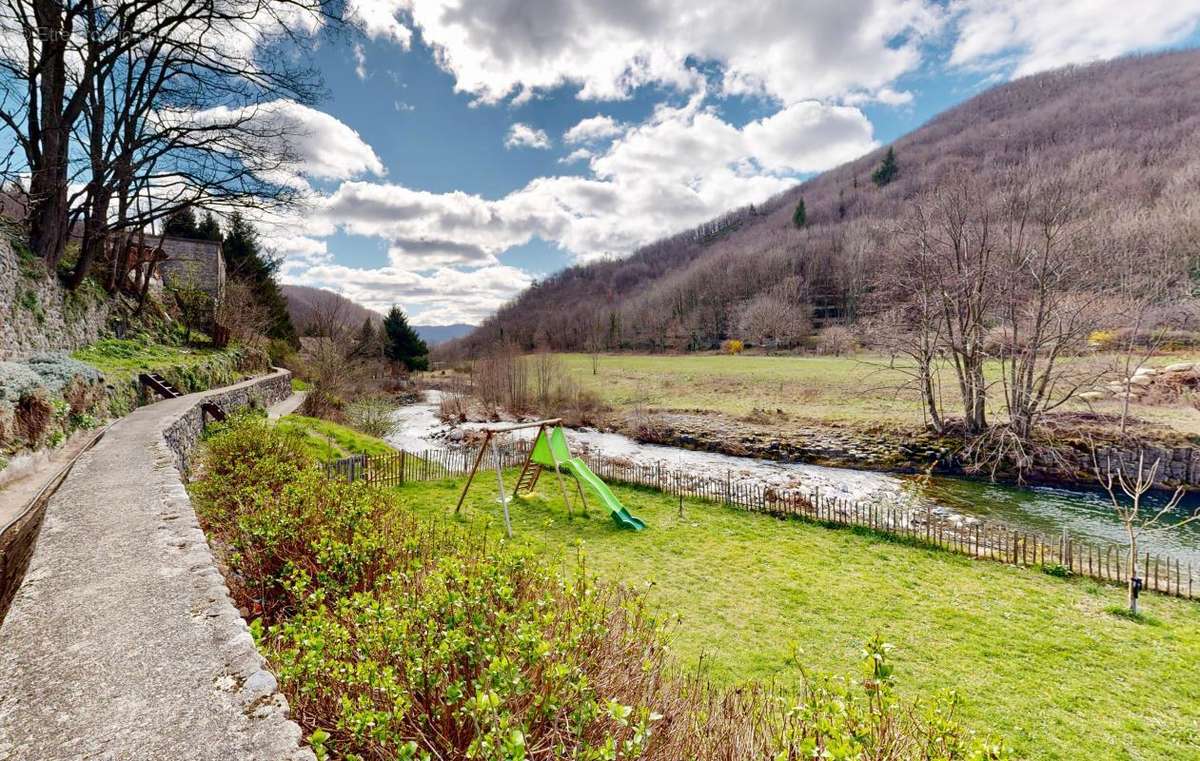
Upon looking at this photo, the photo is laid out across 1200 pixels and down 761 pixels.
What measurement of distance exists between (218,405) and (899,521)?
18189mm

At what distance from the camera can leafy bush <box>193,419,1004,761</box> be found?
2045mm

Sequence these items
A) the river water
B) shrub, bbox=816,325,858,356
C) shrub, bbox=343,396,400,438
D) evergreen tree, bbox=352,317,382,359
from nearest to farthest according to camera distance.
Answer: the river water, shrub, bbox=343,396,400,438, evergreen tree, bbox=352,317,382,359, shrub, bbox=816,325,858,356

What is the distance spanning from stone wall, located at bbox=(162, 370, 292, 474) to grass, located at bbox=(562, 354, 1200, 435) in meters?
19.8

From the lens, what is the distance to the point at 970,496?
1569 cm

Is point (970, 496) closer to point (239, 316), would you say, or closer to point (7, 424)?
point (7, 424)

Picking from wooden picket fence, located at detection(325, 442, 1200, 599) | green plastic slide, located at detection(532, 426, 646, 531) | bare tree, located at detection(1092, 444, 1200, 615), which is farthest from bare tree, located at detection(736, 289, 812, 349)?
green plastic slide, located at detection(532, 426, 646, 531)

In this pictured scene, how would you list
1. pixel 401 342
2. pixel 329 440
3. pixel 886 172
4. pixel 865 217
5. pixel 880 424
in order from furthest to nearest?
pixel 886 172
pixel 865 217
pixel 401 342
pixel 880 424
pixel 329 440

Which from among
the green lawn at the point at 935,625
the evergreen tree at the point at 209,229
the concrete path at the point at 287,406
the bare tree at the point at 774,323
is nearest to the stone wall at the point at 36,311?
the concrete path at the point at 287,406

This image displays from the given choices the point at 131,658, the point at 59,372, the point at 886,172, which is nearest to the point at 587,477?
the point at 131,658

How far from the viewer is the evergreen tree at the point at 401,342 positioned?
46.5 meters

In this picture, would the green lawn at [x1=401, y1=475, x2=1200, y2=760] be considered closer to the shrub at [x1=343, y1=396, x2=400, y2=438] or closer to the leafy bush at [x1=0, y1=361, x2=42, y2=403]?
the leafy bush at [x1=0, y1=361, x2=42, y2=403]

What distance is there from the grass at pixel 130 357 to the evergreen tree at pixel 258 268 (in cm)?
1913

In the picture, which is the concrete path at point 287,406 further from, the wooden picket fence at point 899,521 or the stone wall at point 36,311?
the wooden picket fence at point 899,521

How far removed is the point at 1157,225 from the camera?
26.6 m
